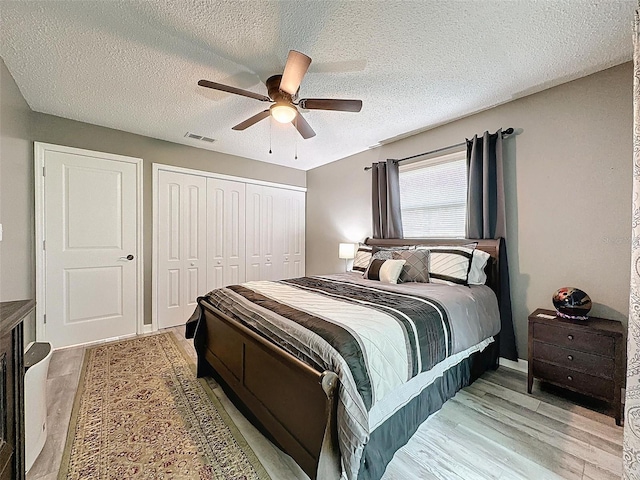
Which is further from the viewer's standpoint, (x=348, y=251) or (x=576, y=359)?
(x=348, y=251)

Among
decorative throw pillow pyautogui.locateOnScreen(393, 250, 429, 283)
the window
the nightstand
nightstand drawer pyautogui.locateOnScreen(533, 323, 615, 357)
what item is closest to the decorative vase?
the nightstand

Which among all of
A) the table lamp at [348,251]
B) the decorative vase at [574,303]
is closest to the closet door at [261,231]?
the table lamp at [348,251]

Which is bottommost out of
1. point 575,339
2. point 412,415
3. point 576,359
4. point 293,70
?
point 412,415

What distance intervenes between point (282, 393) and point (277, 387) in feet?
0.17

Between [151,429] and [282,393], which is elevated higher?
[282,393]

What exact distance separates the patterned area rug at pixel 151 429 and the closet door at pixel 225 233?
1.74m

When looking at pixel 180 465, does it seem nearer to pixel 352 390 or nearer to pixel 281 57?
pixel 352 390

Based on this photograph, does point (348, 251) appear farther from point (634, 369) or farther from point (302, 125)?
point (634, 369)

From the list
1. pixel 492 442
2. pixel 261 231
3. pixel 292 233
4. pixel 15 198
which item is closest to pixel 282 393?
pixel 492 442

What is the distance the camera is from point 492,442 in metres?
1.67

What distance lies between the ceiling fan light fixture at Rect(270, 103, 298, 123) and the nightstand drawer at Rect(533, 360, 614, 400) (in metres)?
2.76

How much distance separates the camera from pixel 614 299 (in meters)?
2.13

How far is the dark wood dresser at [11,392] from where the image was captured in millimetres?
918

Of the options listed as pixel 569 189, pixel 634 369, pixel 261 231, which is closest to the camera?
pixel 634 369
